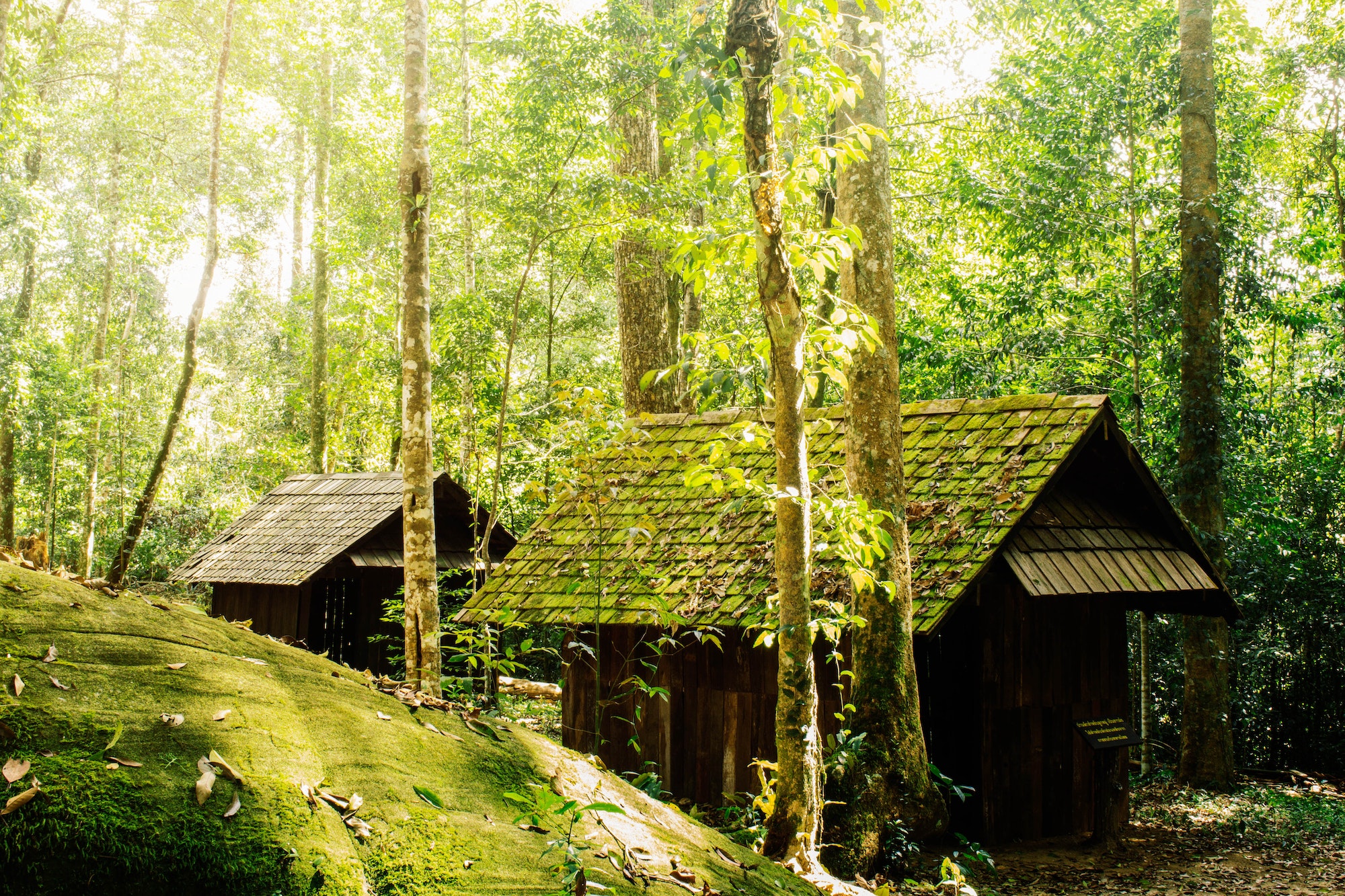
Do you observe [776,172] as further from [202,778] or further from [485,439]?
[485,439]

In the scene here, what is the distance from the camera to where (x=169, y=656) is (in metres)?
2.79

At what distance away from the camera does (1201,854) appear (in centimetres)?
902

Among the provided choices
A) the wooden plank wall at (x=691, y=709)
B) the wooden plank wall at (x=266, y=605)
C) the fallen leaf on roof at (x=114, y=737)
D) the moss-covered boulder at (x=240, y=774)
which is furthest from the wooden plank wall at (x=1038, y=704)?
the wooden plank wall at (x=266, y=605)

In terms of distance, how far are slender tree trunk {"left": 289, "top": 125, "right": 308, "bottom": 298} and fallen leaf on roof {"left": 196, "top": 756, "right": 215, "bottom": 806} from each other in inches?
983

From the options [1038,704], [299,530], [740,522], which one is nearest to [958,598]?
[1038,704]

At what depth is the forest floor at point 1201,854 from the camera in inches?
302

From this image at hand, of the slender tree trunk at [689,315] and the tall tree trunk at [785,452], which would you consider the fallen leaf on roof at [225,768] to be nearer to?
the tall tree trunk at [785,452]

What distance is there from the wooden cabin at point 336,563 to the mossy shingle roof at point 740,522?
13.9 ft

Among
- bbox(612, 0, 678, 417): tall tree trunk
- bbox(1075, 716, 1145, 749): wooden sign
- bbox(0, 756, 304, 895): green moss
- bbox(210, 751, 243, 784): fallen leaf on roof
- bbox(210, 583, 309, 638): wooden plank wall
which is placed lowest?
bbox(1075, 716, 1145, 749): wooden sign

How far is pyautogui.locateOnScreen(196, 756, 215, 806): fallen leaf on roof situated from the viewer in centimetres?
220

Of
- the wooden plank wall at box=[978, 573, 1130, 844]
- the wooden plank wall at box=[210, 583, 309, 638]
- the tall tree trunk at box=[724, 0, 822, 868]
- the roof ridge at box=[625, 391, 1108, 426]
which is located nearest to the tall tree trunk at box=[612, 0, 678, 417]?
the roof ridge at box=[625, 391, 1108, 426]

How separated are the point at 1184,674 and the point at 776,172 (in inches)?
440

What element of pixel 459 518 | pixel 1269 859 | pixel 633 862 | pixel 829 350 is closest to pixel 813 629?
pixel 829 350

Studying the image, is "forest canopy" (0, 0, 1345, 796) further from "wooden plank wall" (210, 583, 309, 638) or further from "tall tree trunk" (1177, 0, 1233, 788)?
"wooden plank wall" (210, 583, 309, 638)
